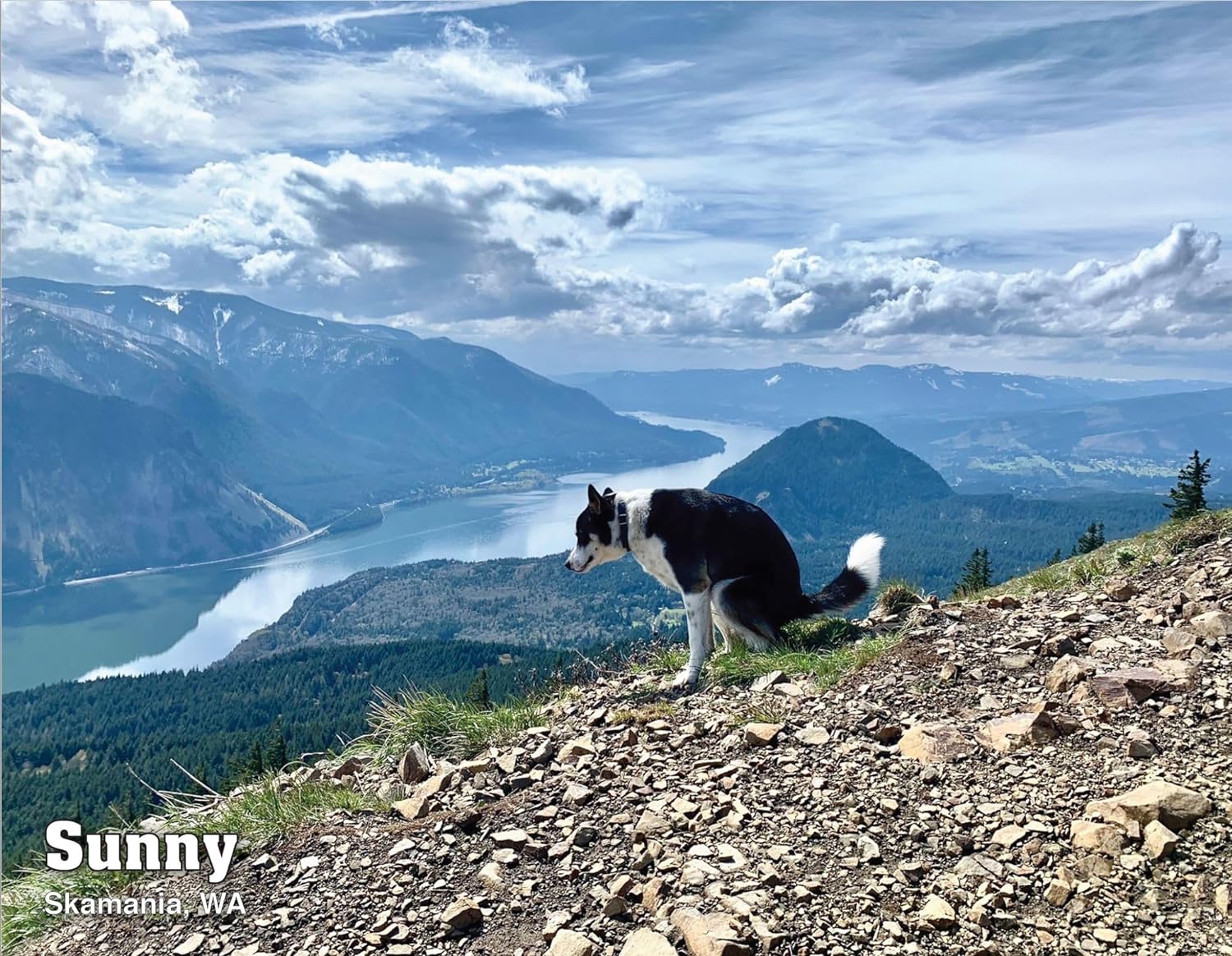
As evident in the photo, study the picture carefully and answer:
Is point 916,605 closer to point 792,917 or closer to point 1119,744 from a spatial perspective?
point 1119,744

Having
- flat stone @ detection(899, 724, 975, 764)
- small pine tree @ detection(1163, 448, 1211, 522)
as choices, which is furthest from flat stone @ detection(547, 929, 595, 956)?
small pine tree @ detection(1163, 448, 1211, 522)

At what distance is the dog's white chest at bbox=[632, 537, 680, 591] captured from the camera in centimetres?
985

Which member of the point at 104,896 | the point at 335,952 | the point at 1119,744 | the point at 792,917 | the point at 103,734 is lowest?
the point at 103,734

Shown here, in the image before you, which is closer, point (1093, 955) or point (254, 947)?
point (1093, 955)

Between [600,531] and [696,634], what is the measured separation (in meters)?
1.82

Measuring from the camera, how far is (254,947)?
5.38 m

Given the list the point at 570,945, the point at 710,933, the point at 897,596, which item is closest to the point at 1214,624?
the point at 897,596

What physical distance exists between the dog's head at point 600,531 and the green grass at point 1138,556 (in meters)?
5.33

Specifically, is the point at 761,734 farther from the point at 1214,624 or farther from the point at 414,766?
the point at 1214,624

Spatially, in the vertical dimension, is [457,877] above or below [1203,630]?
below

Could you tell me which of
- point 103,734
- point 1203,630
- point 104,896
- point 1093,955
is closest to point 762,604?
point 1203,630

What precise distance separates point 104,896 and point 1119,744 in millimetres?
8297

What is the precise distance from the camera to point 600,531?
33.3 feet

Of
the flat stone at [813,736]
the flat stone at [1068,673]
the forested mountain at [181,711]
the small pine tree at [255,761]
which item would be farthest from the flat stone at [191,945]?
the forested mountain at [181,711]
